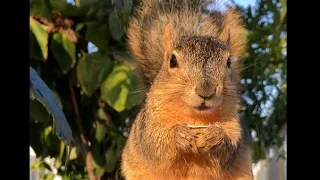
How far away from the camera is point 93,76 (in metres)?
1.21

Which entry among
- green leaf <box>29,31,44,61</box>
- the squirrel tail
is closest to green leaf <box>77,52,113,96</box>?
green leaf <box>29,31,44,61</box>

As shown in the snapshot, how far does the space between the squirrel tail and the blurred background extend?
0.18m

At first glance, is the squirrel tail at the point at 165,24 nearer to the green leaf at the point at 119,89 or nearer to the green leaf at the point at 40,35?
the green leaf at the point at 119,89

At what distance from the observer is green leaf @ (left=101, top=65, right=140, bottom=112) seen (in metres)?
1.12

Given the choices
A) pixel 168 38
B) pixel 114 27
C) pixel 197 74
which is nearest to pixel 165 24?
pixel 168 38

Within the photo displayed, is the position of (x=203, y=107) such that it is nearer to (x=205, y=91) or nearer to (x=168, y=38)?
(x=205, y=91)

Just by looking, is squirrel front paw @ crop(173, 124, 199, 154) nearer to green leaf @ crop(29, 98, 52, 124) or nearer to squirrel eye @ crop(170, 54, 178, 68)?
squirrel eye @ crop(170, 54, 178, 68)

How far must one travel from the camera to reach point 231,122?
0.77 metres

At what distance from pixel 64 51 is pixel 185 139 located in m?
0.67

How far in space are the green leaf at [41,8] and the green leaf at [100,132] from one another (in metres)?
0.29
